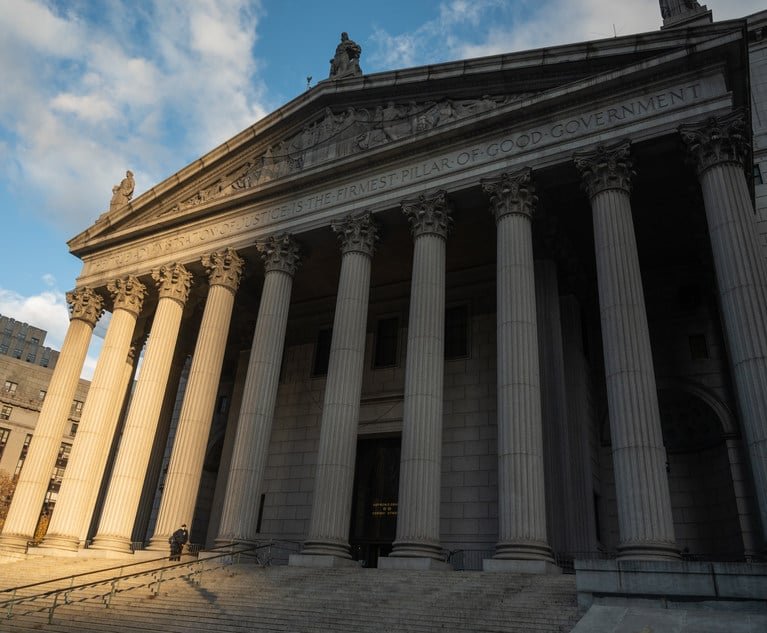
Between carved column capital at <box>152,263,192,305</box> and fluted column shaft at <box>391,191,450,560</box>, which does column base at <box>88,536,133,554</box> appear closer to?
carved column capital at <box>152,263,192,305</box>

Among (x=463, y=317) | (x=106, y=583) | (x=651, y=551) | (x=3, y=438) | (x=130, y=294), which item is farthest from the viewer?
(x=3, y=438)

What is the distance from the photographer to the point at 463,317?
99.0 feet

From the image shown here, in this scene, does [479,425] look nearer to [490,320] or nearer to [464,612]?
[490,320]

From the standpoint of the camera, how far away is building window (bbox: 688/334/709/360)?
27.7 m

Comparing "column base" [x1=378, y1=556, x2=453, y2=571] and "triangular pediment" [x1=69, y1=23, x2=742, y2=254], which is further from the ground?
"triangular pediment" [x1=69, y1=23, x2=742, y2=254]

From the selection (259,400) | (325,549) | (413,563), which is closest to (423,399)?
(413,563)

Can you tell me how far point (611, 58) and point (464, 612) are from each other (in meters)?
18.3

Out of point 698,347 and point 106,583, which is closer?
point 106,583

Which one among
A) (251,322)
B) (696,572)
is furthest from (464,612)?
(251,322)

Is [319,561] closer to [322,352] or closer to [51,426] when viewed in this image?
[322,352]

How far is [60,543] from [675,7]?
31.3 m

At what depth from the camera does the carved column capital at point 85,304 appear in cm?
3234

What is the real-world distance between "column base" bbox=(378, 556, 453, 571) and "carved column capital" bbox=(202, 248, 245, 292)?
14.2m

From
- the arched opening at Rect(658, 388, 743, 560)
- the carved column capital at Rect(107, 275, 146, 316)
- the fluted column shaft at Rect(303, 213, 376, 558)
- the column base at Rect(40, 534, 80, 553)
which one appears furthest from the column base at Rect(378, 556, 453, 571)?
the carved column capital at Rect(107, 275, 146, 316)
